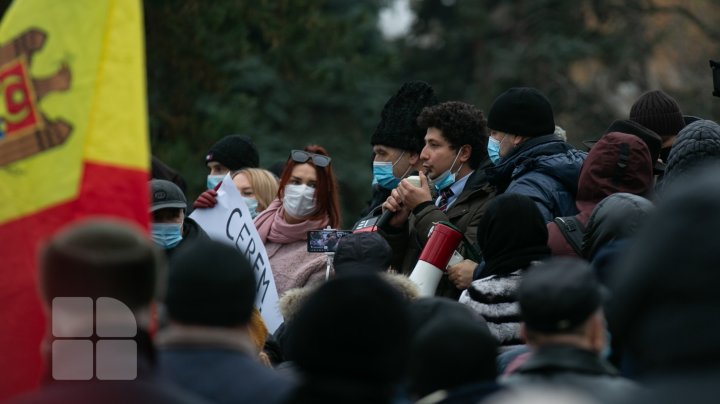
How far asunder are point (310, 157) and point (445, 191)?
1013 mm

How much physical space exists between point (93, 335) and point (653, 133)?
4.40m

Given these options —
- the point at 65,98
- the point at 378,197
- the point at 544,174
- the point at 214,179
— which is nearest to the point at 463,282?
the point at 544,174

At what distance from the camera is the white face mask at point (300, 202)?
8.25 metres

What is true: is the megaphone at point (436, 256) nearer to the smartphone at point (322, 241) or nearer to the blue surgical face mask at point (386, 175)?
the smartphone at point (322, 241)

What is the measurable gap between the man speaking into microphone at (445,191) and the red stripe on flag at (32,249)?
243cm

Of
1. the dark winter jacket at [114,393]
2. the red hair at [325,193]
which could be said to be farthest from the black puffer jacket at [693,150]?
the dark winter jacket at [114,393]

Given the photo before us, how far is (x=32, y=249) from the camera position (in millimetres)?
4910

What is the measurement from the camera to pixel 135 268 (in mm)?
3508

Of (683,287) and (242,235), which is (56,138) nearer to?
(683,287)

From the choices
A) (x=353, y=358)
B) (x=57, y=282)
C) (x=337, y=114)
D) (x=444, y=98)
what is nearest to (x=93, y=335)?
(x=57, y=282)

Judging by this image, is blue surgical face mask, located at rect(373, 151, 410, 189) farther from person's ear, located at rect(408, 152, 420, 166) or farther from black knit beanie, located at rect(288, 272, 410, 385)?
black knit beanie, located at rect(288, 272, 410, 385)

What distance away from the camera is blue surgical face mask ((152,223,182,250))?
757 cm

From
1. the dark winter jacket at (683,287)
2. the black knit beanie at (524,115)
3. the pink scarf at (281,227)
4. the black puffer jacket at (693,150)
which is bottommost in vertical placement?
the pink scarf at (281,227)

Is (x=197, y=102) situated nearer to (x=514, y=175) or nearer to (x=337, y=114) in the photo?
(x=337, y=114)
